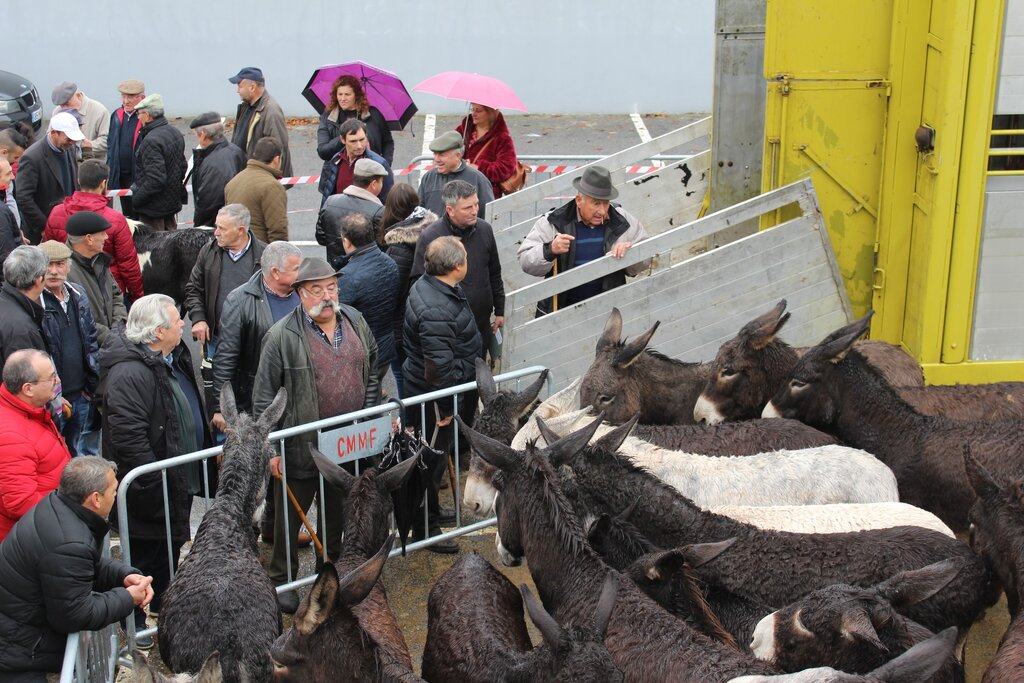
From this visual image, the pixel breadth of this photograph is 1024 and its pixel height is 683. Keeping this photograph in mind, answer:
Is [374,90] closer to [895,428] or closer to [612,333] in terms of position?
[612,333]

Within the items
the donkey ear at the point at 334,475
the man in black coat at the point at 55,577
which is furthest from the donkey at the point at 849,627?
the man in black coat at the point at 55,577

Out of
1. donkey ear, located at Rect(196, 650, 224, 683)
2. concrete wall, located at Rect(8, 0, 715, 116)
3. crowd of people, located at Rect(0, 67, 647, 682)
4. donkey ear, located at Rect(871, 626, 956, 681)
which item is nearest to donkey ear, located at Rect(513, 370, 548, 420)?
crowd of people, located at Rect(0, 67, 647, 682)

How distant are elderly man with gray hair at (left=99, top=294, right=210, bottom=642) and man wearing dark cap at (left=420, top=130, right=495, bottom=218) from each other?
12.8 ft

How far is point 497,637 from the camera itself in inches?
223

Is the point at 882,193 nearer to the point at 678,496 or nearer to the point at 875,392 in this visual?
the point at 875,392

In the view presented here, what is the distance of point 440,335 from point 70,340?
8.08ft

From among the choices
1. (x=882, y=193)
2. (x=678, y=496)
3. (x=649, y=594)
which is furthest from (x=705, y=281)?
(x=649, y=594)

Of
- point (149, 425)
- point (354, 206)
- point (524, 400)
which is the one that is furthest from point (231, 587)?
point (354, 206)

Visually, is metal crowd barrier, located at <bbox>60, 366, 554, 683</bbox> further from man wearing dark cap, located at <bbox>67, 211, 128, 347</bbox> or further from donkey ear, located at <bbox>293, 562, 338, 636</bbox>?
man wearing dark cap, located at <bbox>67, 211, 128, 347</bbox>

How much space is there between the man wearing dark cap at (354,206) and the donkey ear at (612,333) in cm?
245

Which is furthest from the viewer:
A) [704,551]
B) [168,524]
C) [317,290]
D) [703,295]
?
[703,295]

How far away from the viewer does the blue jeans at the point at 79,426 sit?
809 centimetres

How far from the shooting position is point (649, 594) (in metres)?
5.59

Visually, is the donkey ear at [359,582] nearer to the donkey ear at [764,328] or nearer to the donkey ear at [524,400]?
the donkey ear at [524,400]
